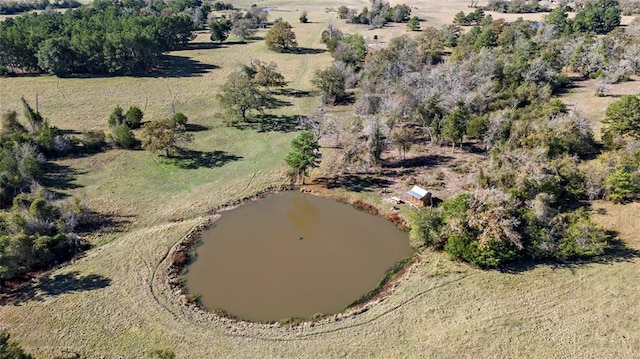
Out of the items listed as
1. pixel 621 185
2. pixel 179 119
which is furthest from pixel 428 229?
pixel 179 119

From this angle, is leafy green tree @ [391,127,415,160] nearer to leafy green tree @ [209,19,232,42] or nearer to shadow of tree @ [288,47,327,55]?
shadow of tree @ [288,47,327,55]

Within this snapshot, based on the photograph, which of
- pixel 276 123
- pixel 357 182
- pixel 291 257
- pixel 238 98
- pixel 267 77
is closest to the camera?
pixel 291 257

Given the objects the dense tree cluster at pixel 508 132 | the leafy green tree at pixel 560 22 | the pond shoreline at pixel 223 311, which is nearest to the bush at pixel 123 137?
the pond shoreline at pixel 223 311

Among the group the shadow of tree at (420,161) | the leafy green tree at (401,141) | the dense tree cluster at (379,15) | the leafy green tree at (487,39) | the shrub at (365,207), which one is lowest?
the shrub at (365,207)

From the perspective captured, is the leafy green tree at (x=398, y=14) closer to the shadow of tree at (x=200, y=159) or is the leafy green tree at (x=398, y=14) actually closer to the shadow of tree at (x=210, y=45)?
the shadow of tree at (x=210, y=45)

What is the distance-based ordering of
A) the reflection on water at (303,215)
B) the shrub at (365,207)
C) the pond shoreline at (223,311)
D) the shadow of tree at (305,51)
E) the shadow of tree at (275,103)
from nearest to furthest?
1. the pond shoreline at (223,311)
2. the reflection on water at (303,215)
3. the shrub at (365,207)
4. the shadow of tree at (275,103)
5. the shadow of tree at (305,51)

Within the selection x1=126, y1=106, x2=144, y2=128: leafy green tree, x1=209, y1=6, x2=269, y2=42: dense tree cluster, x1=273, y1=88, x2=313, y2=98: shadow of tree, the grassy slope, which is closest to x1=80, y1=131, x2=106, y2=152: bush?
x1=126, y1=106, x2=144, y2=128: leafy green tree

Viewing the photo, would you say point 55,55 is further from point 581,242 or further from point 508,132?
point 581,242
